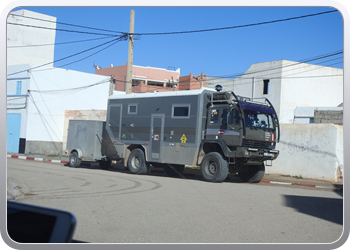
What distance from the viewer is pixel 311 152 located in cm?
1480

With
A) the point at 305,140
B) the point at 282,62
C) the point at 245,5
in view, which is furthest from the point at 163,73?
the point at 245,5

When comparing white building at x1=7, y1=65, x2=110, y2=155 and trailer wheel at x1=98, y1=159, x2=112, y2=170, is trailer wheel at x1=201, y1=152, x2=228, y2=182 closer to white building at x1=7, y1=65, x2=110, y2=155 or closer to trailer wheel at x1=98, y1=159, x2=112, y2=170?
trailer wheel at x1=98, y1=159, x2=112, y2=170

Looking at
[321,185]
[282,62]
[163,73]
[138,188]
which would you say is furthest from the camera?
[163,73]

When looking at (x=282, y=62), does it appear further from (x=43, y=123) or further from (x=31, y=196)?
(x=31, y=196)

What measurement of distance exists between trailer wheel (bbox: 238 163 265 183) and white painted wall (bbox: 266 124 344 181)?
2390 millimetres

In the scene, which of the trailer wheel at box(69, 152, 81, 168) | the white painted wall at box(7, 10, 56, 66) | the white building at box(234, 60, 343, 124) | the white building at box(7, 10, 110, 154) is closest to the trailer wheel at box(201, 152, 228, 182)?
the white painted wall at box(7, 10, 56, 66)

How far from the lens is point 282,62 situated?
105ft

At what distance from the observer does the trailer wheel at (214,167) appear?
1259 cm

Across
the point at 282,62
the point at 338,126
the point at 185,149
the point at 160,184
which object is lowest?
the point at 160,184

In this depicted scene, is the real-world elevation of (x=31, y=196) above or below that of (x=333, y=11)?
below

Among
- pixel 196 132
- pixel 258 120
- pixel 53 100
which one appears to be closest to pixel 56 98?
pixel 53 100

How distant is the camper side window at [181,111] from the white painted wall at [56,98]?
12063 millimetres

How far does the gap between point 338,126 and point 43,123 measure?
18.6 meters
